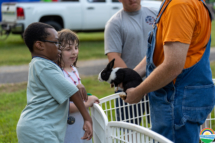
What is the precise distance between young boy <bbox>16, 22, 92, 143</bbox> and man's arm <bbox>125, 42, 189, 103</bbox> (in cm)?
57

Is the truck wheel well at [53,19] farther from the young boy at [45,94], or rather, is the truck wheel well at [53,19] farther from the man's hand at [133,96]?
the man's hand at [133,96]

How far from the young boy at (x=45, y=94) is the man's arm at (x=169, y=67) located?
567mm

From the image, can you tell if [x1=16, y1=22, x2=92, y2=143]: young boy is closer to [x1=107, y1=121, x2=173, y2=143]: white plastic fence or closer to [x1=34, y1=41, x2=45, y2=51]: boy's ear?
[x1=34, y1=41, x2=45, y2=51]: boy's ear

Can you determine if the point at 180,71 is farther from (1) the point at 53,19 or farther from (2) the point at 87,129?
(1) the point at 53,19

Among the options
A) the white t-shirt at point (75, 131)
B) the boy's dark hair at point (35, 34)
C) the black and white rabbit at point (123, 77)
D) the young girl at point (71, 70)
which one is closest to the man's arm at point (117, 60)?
the young girl at point (71, 70)

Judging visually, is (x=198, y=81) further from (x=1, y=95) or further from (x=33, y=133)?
(x=1, y=95)

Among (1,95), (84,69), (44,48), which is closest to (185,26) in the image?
(44,48)

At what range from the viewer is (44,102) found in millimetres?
1963

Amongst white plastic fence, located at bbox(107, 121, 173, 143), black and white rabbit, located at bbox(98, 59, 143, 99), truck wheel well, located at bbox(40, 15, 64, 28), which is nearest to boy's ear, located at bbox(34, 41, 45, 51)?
black and white rabbit, located at bbox(98, 59, 143, 99)

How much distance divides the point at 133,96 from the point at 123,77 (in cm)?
28

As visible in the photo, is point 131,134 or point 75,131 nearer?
point 131,134

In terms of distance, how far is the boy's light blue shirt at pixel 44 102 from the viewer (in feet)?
6.31

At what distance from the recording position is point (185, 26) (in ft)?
5.23

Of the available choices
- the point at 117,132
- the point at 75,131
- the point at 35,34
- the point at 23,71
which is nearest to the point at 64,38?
the point at 35,34
